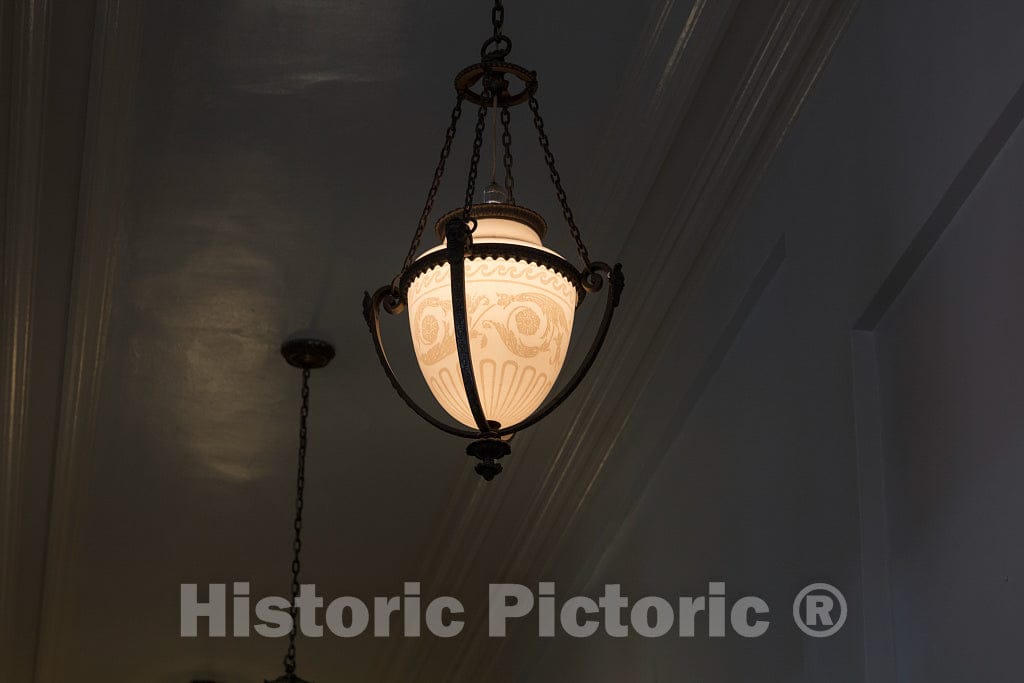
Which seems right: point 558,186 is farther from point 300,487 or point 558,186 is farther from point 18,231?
point 300,487

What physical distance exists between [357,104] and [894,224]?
213 centimetres

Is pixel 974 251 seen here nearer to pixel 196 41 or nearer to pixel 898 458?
pixel 898 458

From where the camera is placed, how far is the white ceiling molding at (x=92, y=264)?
14.3 ft

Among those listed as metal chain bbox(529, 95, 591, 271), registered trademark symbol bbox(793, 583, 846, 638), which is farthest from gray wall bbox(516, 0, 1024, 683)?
metal chain bbox(529, 95, 591, 271)

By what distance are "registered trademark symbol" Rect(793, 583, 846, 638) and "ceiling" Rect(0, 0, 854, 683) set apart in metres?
1.55

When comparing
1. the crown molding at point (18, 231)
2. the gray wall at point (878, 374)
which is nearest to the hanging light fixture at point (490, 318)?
the gray wall at point (878, 374)

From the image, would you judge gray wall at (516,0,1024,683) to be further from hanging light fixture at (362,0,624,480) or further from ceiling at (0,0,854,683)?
hanging light fixture at (362,0,624,480)

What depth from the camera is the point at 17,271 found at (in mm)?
5391

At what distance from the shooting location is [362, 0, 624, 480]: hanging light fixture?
3043mm

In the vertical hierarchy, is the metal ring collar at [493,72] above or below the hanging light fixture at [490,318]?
above

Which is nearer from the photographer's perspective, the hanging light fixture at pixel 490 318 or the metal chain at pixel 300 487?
the hanging light fixture at pixel 490 318

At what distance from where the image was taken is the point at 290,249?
5.40 meters

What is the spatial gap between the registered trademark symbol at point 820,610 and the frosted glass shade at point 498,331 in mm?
1213

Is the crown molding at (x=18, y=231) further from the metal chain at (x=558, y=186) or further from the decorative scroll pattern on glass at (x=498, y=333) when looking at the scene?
the decorative scroll pattern on glass at (x=498, y=333)
